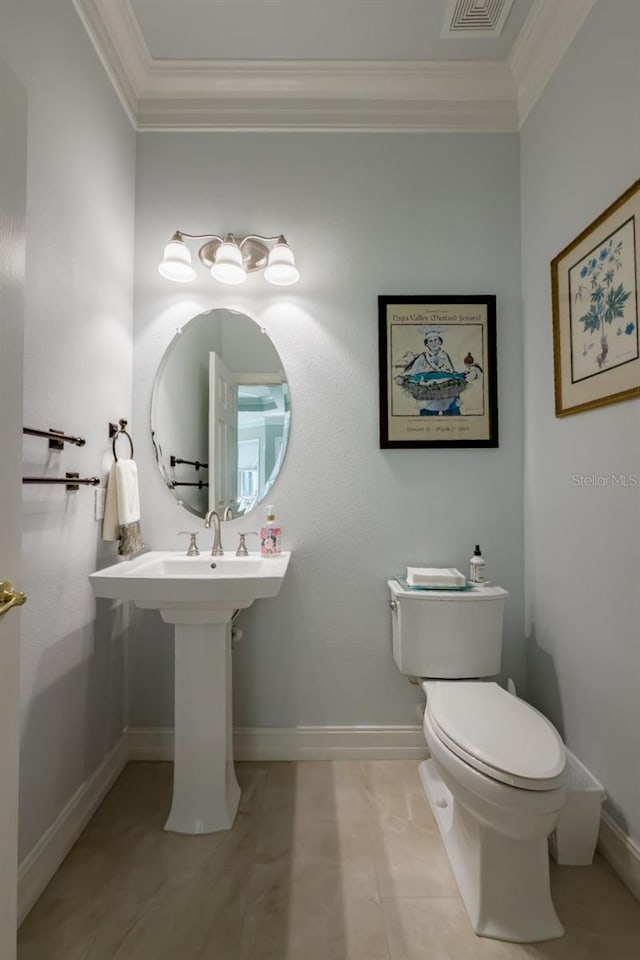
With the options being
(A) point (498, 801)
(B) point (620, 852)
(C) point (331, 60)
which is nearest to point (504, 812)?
(A) point (498, 801)

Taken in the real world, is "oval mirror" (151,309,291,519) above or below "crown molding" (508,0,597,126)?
below

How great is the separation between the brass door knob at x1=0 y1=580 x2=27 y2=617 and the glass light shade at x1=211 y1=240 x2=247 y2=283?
1.44 m

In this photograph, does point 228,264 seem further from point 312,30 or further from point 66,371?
point 312,30

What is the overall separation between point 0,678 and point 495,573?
1.74 metres

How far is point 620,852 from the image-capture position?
4.73ft

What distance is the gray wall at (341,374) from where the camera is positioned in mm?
2066

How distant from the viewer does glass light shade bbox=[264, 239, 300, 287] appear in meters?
1.96

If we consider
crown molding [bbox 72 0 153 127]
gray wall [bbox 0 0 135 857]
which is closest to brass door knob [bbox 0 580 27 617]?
gray wall [bbox 0 0 135 857]

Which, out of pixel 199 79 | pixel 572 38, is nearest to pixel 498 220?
pixel 572 38

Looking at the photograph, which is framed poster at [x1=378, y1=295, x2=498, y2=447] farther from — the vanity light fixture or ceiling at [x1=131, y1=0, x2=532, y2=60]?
ceiling at [x1=131, y1=0, x2=532, y2=60]

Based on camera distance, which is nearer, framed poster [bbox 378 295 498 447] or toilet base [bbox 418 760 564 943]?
toilet base [bbox 418 760 564 943]

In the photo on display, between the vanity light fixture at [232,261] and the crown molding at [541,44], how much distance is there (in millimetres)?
1112

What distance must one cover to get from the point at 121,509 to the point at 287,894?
1.26 meters

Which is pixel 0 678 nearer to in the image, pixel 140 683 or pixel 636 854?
pixel 140 683
